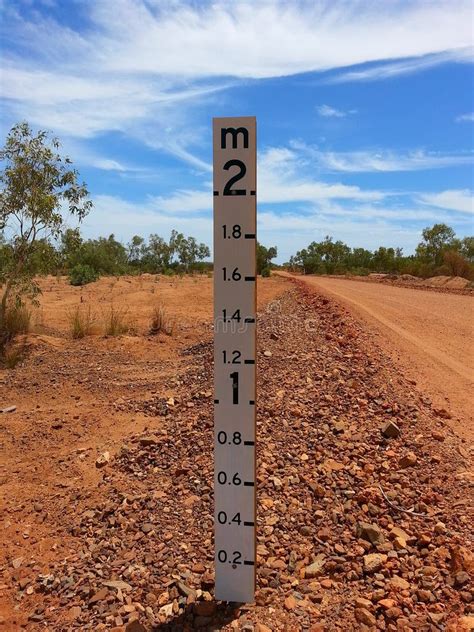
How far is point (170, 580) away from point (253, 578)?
1.96ft

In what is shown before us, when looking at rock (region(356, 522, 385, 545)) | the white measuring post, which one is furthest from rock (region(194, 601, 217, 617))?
rock (region(356, 522, 385, 545))

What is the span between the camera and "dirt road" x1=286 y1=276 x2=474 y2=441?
553 centimetres

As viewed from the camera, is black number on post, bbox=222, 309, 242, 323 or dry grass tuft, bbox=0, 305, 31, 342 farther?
dry grass tuft, bbox=0, 305, 31, 342

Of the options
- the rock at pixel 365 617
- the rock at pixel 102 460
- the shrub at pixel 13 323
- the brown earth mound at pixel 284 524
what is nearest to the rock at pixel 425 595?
the brown earth mound at pixel 284 524

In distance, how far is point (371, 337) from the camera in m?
7.89

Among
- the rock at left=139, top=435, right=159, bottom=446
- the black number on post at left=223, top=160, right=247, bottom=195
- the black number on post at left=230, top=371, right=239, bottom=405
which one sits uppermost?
the black number on post at left=223, top=160, right=247, bottom=195

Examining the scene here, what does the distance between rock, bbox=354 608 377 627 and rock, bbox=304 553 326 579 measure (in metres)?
0.35

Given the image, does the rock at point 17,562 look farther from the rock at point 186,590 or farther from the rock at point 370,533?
the rock at point 370,533

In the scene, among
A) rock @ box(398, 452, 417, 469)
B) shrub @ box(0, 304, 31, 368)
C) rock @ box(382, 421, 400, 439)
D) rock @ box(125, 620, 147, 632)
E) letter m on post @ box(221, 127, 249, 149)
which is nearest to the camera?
letter m on post @ box(221, 127, 249, 149)

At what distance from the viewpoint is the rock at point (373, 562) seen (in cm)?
291

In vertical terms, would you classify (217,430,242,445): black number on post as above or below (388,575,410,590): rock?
above

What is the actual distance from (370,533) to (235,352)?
59.4 inches

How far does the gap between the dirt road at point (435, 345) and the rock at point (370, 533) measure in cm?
176

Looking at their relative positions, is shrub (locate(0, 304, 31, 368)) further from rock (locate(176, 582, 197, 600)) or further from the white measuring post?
the white measuring post
